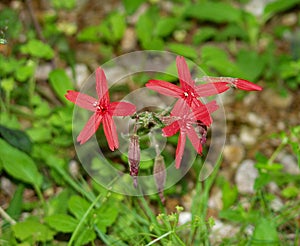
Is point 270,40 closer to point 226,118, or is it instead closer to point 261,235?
point 226,118

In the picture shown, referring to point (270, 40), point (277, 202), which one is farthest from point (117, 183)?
point (270, 40)

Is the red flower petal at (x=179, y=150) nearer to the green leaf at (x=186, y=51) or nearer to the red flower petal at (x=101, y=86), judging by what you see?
the red flower petal at (x=101, y=86)

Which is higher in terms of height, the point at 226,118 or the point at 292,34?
the point at 292,34

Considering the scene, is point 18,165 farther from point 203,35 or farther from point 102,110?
point 203,35

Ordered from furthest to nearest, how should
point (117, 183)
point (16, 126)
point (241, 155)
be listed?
point (241, 155) → point (16, 126) → point (117, 183)

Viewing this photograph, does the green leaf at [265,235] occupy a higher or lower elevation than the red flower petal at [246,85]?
lower

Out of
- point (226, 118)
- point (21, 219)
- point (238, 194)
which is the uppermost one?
point (226, 118)

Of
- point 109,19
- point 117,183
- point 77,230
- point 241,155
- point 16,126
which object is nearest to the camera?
point 77,230

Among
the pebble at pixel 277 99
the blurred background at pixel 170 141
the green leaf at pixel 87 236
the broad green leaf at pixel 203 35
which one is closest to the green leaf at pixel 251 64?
the blurred background at pixel 170 141
